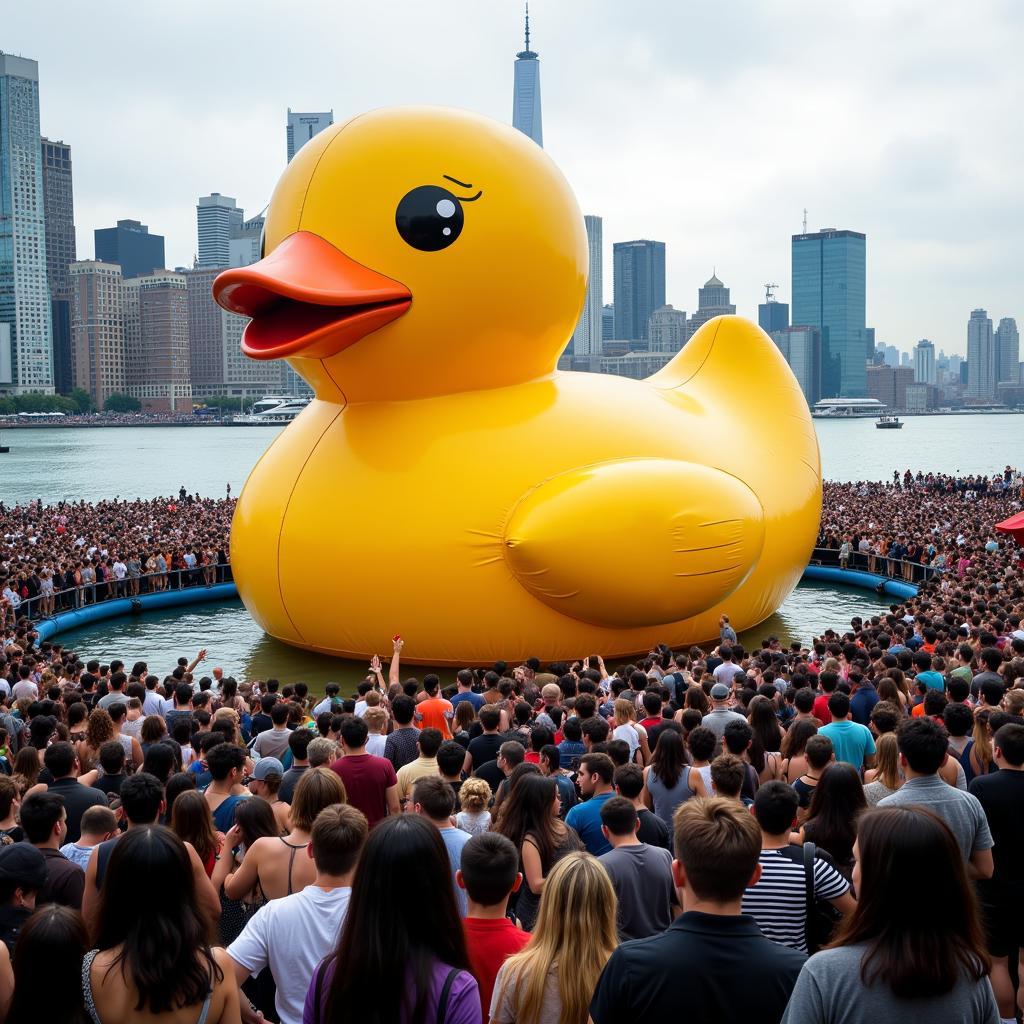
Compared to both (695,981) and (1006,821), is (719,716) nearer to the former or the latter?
(1006,821)

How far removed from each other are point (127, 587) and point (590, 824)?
53.2 feet

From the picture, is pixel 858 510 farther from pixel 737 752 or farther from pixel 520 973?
pixel 520 973

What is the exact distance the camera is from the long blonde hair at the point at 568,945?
3.07m

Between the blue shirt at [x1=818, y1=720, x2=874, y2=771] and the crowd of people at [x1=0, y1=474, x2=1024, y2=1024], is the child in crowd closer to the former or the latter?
the crowd of people at [x1=0, y1=474, x2=1024, y2=1024]

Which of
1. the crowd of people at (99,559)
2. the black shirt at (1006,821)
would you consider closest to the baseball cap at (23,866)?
the black shirt at (1006,821)

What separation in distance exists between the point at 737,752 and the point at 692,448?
7.38 meters

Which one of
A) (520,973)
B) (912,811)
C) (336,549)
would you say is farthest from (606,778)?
(336,549)

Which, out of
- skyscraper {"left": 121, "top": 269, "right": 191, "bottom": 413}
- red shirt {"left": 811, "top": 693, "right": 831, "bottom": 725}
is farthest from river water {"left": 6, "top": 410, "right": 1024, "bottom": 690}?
skyscraper {"left": 121, "top": 269, "right": 191, "bottom": 413}

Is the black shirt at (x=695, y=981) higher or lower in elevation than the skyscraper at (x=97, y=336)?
lower

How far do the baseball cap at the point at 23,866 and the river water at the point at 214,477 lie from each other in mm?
8825

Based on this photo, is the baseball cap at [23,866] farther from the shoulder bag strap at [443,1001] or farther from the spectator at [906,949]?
the spectator at [906,949]

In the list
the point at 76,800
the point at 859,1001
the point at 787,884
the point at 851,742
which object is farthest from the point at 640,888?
the point at 76,800

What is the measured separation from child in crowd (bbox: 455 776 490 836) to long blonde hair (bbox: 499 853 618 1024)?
5.73 feet

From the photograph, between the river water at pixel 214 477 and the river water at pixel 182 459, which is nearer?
the river water at pixel 214 477
